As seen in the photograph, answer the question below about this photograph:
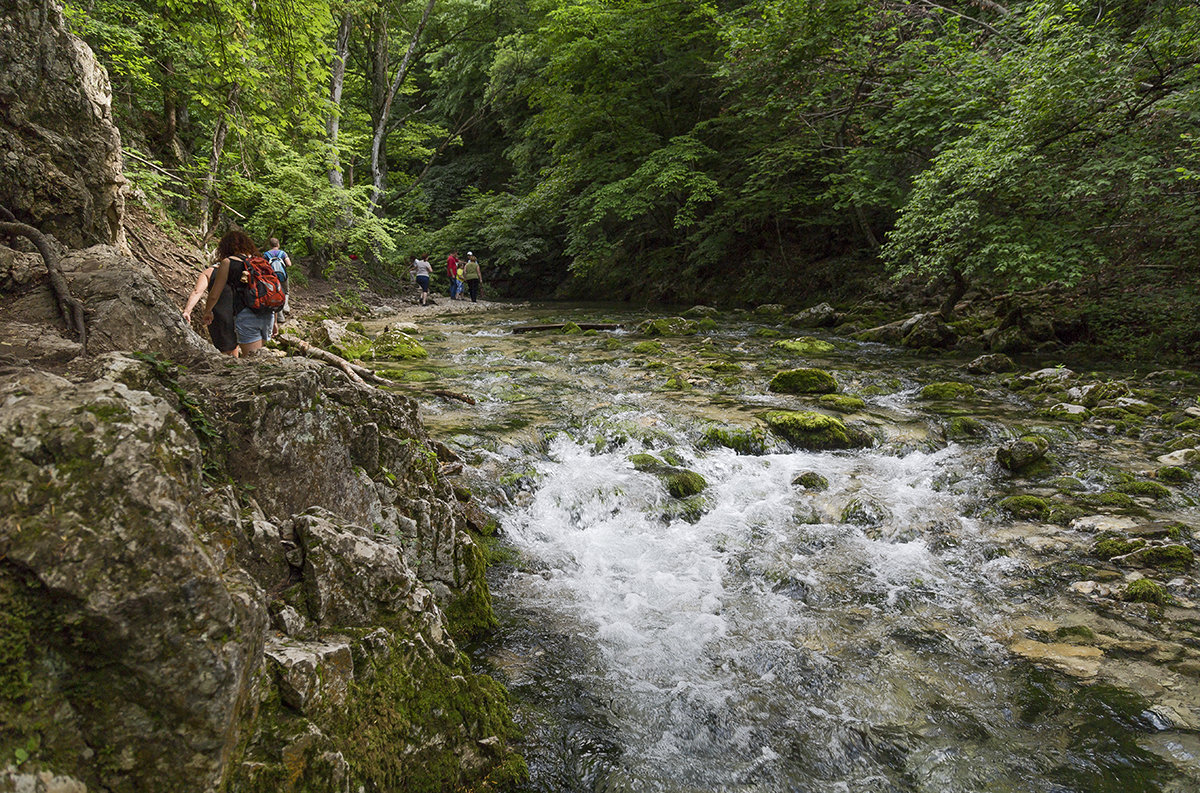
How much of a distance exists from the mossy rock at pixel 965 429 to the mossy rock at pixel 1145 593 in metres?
3.57

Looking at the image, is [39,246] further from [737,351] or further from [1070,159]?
[1070,159]

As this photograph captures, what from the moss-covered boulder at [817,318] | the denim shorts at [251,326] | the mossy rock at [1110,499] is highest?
the denim shorts at [251,326]

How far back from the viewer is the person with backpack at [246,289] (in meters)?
5.50

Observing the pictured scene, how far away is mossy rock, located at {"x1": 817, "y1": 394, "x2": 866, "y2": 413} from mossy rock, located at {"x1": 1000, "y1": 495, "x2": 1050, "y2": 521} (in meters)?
3.12

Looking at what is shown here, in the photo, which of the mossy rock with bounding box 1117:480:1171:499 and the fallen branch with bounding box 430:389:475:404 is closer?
the mossy rock with bounding box 1117:480:1171:499

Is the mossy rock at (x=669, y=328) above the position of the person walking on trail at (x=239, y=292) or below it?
below

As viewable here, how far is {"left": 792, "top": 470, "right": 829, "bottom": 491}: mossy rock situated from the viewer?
7078mm

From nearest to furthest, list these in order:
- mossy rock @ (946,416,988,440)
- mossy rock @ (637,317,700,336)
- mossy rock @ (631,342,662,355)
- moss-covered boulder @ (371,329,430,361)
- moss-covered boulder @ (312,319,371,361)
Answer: mossy rock @ (946,416,988,440)
moss-covered boulder @ (312,319,371,361)
moss-covered boulder @ (371,329,430,361)
mossy rock @ (631,342,662,355)
mossy rock @ (637,317,700,336)

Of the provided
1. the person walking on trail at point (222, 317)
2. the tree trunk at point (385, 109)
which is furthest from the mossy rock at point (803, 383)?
the tree trunk at point (385, 109)

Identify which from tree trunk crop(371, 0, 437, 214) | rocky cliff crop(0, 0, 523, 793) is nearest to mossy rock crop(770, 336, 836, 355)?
rocky cliff crop(0, 0, 523, 793)

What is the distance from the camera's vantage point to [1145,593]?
485 cm

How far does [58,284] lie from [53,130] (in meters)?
2.38

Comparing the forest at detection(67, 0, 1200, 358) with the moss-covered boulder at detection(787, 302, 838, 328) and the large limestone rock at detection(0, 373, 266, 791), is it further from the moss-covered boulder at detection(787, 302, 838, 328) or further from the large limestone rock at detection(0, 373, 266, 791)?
the large limestone rock at detection(0, 373, 266, 791)

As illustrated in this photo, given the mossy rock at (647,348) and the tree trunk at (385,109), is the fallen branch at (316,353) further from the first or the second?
the tree trunk at (385,109)
